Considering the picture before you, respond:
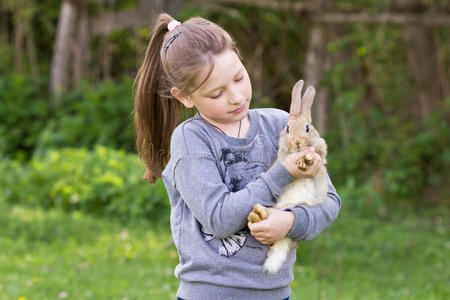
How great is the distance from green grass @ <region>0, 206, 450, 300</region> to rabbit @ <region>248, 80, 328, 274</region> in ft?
8.30

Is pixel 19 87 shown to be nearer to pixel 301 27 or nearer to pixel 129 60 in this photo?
pixel 129 60

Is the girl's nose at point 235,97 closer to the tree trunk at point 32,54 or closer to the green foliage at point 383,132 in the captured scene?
the green foliage at point 383,132

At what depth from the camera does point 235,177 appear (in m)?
1.98

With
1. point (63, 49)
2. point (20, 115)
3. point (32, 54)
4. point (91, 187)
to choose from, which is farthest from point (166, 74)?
point (32, 54)

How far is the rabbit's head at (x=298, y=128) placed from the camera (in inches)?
75.2

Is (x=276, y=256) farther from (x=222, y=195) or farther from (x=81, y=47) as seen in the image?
(x=81, y=47)

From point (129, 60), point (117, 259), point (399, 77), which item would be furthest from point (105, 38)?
point (117, 259)

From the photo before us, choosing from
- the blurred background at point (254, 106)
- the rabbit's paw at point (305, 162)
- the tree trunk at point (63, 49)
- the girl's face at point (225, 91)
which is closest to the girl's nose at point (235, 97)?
the girl's face at point (225, 91)

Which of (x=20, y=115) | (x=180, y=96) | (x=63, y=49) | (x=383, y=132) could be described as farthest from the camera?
(x=63, y=49)

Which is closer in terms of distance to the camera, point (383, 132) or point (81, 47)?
point (383, 132)

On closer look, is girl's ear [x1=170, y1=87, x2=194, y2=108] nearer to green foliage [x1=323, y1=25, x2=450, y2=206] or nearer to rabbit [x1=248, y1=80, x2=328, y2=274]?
rabbit [x1=248, y1=80, x2=328, y2=274]

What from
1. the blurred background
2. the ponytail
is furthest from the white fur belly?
the blurred background

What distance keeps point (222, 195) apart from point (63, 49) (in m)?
8.66

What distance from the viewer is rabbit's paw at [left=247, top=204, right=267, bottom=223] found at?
5.97ft
